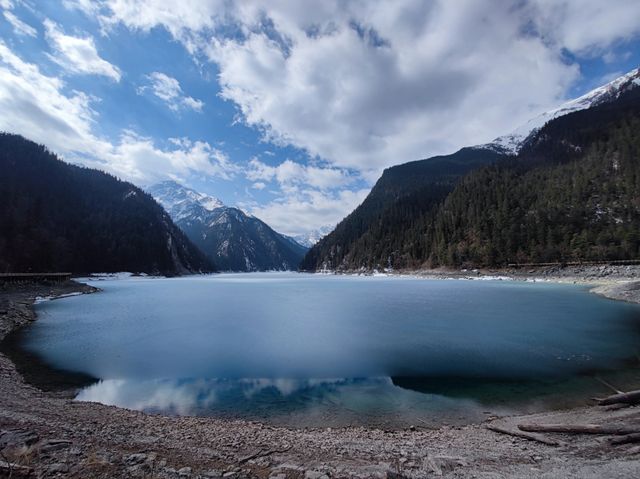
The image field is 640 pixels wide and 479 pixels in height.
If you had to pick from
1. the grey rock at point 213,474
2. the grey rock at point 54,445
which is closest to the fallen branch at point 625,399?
the grey rock at point 213,474

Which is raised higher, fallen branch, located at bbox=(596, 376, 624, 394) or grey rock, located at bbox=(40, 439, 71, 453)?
grey rock, located at bbox=(40, 439, 71, 453)

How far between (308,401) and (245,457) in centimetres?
435

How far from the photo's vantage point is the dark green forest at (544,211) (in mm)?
81188

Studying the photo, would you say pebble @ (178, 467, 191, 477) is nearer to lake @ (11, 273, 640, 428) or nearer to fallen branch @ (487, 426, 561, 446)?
lake @ (11, 273, 640, 428)

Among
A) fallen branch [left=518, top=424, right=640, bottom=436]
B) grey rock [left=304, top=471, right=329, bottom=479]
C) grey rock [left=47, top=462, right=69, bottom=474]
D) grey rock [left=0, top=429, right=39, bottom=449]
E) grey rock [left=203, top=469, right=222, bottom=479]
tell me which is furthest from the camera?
fallen branch [left=518, top=424, right=640, bottom=436]

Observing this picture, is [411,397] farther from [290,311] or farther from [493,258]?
[493,258]

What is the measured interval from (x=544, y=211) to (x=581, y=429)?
108082mm

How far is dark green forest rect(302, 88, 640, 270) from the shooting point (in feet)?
266

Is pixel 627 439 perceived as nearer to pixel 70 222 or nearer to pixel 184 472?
pixel 184 472

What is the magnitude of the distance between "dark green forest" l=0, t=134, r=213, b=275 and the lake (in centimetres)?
8411

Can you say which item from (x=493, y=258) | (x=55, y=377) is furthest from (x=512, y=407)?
(x=493, y=258)

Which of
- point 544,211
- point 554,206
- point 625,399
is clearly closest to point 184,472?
point 625,399

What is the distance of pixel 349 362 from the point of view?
14.7 metres

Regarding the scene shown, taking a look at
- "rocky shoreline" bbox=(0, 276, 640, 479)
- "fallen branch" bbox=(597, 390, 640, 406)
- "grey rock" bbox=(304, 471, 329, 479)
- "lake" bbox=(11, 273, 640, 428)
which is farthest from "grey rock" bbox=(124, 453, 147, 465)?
"fallen branch" bbox=(597, 390, 640, 406)
